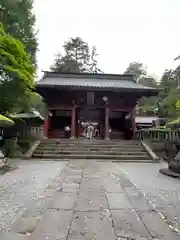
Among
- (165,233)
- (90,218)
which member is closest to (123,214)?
(90,218)

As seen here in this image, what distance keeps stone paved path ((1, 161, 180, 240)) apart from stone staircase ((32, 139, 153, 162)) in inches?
267

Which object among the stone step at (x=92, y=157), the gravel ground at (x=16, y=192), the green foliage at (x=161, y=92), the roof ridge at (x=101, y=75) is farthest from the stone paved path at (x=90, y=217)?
the roof ridge at (x=101, y=75)

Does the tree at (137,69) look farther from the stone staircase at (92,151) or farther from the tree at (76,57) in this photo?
the stone staircase at (92,151)

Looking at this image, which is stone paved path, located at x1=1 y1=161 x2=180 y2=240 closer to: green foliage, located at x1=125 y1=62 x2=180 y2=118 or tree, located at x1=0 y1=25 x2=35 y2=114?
tree, located at x1=0 y1=25 x2=35 y2=114

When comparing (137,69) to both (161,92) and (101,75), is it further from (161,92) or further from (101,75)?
(101,75)

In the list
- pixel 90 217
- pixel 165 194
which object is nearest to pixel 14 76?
pixel 165 194

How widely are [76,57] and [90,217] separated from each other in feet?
138

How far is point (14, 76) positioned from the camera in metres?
11.8

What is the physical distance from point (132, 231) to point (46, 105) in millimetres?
15617

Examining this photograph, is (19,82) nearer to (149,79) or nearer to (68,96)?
(68,96)

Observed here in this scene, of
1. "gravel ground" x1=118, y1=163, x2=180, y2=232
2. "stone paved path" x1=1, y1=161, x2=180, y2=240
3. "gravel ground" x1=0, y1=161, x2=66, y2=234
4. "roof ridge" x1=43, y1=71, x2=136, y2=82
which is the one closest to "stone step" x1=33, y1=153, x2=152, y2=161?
"gravel ground" x1=0, y1=161, x2=66, y2=234

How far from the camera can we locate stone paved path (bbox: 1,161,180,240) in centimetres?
292

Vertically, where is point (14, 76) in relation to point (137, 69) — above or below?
below

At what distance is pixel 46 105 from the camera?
59.2ft
